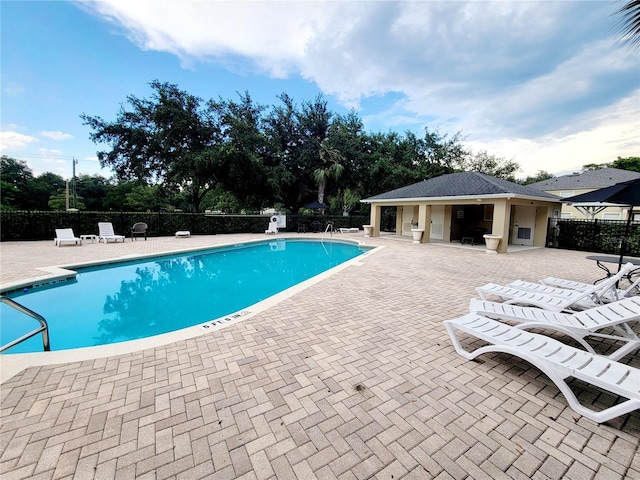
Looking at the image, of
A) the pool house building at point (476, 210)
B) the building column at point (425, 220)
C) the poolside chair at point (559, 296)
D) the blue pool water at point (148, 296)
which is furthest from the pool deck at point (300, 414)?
the building column at point (425, 220)

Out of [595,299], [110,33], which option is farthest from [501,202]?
[110,33]

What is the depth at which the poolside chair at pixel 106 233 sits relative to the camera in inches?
497

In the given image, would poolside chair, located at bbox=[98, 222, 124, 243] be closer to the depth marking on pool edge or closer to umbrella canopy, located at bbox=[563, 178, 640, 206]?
the depth marking on pool edge

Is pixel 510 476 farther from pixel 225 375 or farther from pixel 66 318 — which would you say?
pixel 66 318

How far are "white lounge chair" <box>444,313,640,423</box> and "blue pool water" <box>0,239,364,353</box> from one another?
15.4 feet

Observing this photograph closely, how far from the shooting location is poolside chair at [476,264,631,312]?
12.0 feet

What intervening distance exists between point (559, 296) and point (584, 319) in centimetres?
114

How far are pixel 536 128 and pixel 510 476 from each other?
24731mm

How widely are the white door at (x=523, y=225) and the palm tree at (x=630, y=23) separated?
11556 millimetres

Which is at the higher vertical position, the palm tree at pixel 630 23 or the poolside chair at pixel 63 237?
the palm tree at pixel 630 23

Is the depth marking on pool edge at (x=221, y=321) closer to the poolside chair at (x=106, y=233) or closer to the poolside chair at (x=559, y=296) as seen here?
the poolside chair at (x=559, y=296)

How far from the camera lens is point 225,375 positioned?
2.61 m

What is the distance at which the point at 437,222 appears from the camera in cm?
1551

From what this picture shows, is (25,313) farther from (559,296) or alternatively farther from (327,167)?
(327,167)
